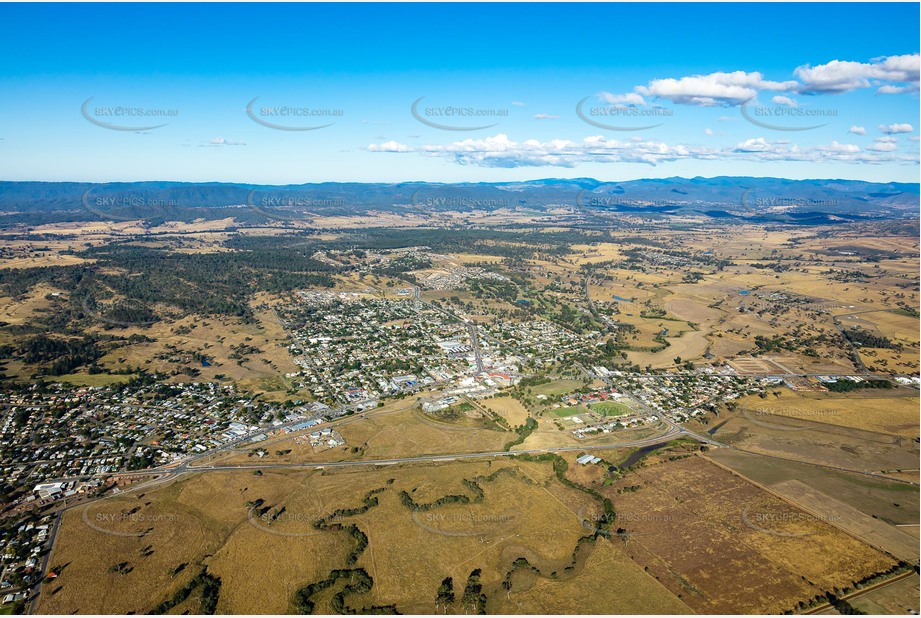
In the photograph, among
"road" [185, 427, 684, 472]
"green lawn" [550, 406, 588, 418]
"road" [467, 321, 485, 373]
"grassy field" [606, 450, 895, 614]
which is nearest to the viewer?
"grassy field" [606, 450, 895, 614]

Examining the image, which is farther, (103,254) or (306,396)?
(103,254)

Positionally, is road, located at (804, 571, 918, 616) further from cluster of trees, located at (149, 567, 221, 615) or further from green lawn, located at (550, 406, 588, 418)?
cluster of trees, located at (149, 567, 221, 615)

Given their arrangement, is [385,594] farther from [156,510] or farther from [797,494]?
[797,494]

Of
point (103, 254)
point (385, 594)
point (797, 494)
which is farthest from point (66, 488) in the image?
point (103, 254)

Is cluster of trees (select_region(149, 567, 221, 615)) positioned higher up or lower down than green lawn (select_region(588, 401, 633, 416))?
lower down

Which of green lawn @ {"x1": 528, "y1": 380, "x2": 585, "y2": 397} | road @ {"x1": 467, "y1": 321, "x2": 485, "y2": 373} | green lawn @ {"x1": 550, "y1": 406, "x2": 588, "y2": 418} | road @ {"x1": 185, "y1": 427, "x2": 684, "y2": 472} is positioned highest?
road @ {"x1": 467, "y1": 321, "x2": 485, "y2": 373}

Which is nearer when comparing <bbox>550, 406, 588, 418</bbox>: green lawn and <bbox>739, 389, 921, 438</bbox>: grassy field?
<bbox>739, 389, 921, 438</bbox>: grassy field

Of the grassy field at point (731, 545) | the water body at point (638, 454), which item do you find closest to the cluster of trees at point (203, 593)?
the grassy field at point (731, 545)

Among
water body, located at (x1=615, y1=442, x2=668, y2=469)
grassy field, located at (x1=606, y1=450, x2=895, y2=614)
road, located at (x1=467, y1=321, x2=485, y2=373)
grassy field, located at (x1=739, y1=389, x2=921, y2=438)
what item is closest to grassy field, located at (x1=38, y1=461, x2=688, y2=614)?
grassy field, located at (x1=606, y1=450, x2=895, y2=614)

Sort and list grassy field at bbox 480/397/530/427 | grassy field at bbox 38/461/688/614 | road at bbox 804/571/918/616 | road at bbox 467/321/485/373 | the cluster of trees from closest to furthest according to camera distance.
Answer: road at bbox 804/571/918/616
the cluster of trees
grassy field at bbox 38/461/688/614
grassy field at bbox 480/397/530/427
road at bbox 467/321/485/373
